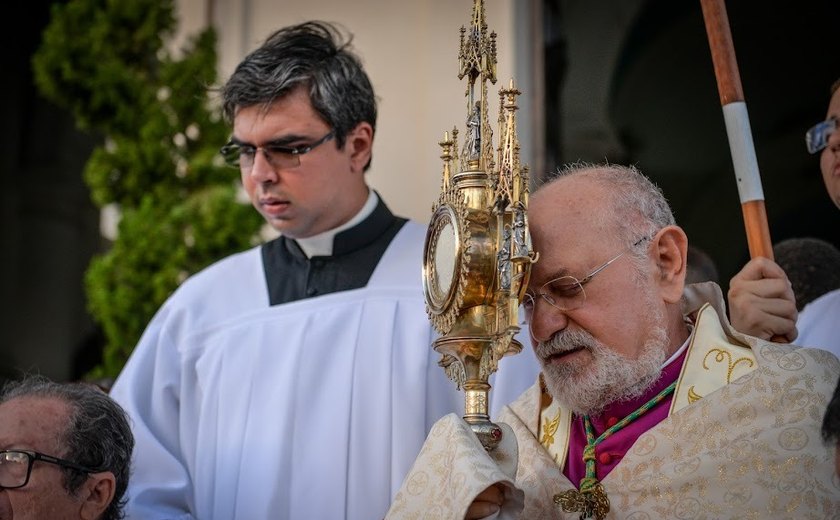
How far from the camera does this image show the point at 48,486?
4145 mm

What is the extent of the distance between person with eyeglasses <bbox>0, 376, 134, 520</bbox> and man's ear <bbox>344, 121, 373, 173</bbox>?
4.52ft

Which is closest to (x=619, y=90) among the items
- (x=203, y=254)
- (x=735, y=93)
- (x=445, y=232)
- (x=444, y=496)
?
(x=203, y=254)

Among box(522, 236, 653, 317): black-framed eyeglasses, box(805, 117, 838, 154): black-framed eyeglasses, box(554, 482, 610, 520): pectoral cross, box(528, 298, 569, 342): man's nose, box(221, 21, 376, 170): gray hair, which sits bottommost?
box(554, 482, 610, 520): pectoral cross

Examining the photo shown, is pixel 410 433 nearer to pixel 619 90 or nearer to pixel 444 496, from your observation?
pixel 444 496

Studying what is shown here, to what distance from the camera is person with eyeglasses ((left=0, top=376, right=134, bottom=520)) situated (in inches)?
162

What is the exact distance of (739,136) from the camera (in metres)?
4.25

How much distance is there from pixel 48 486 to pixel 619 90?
387cm

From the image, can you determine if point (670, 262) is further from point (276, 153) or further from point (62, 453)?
point (62, 453)

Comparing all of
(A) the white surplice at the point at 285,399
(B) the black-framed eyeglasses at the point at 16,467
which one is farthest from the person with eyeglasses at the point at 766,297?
(B) the black-framed eyeglasses at the point at 16,467

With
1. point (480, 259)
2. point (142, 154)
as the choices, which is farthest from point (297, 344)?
point (142, 154)

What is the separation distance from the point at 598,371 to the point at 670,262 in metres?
0.40

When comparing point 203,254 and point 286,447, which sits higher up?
point 203,254

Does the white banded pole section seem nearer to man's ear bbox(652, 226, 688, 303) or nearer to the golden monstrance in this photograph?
man's ear bbox(652, 226, 688, 303)

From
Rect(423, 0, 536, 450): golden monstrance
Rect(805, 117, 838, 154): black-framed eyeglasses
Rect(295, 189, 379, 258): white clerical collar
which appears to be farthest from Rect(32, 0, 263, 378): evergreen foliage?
Rect(423, 0, 536, 450): golden monstrance
